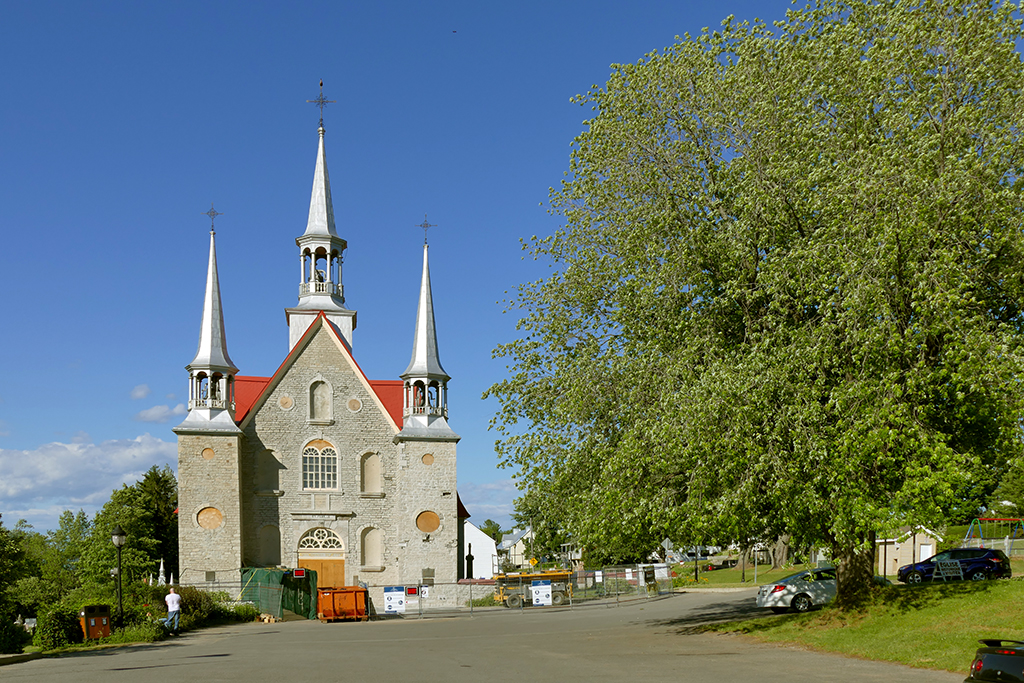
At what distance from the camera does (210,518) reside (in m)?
38.2

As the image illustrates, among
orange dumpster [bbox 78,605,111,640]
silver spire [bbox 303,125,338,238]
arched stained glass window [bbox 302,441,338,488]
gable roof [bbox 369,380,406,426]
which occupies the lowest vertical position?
orange dumpster [bbox 78,605,111,640]

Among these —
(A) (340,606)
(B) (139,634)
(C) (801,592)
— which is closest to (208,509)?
(A) (340,606)

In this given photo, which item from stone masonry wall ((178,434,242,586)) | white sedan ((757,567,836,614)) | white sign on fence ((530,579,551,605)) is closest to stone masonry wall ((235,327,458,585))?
stone masonry wall ((178,434,242,586))

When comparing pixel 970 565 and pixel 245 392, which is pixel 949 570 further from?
pixel 245 392

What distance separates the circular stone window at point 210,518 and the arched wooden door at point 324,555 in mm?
4373

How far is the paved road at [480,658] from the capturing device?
46.6 feet

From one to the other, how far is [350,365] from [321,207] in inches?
374

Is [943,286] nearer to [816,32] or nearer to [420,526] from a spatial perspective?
[816,32]

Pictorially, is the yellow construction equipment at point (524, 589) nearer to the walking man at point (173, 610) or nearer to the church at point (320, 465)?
the church at point (320, 465)

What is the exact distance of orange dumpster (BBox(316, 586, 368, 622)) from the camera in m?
32.8

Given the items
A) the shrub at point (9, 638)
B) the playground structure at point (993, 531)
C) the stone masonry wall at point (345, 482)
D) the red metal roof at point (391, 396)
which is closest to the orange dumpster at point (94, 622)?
the shrub at point (9, 638)

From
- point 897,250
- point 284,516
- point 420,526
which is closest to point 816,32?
point 897,250

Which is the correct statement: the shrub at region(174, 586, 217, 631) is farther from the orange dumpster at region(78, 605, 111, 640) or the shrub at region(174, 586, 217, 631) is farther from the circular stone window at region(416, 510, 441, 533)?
the circular stone window at region(416, 510, 441, 533)

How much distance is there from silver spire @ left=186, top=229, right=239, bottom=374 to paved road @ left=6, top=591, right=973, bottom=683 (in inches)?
624
